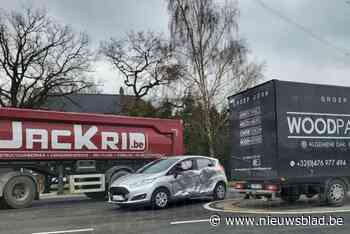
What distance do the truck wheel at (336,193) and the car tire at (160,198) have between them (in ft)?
14.0

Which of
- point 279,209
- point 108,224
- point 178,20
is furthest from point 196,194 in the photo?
point 178,20

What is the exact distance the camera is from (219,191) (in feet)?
52.5

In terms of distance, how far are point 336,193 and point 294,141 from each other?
1.91m

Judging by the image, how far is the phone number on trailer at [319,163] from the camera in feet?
43.1

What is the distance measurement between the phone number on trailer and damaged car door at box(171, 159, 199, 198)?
3.22m

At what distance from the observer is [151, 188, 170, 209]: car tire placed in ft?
45.1

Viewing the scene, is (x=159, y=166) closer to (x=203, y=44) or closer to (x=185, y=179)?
(x=185, y=179)

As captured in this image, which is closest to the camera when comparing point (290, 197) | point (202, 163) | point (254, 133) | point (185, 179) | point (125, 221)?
point (125, 221)

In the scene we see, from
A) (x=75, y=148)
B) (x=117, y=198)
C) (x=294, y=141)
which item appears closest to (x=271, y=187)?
(x=294, y=141)

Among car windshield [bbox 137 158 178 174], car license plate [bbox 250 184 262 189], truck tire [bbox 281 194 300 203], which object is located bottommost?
truck tire [bbox 281 194 300 203]

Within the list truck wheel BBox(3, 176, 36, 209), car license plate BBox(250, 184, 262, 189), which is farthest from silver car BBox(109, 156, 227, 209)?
truck wheel BBox(3, 176, 36, 209)

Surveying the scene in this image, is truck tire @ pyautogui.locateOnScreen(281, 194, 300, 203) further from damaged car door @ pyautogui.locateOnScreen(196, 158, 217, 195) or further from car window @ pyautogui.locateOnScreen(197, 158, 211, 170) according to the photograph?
car window @ pyautogui.locateOnScreen(197, 158, 211, 170)

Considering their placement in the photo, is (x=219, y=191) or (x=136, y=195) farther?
(x=219, y=191)

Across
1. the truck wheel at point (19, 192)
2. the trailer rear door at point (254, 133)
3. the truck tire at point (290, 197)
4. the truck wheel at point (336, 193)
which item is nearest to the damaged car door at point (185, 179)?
the trailer rear door at point (254, 133)
